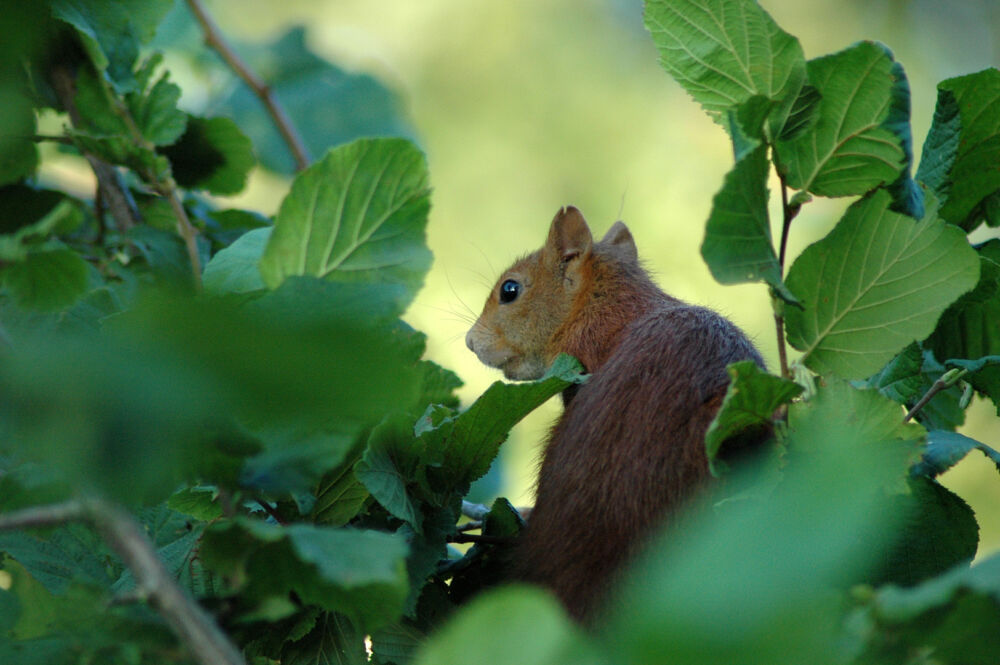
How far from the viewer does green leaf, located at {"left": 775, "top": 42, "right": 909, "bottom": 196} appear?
868mm

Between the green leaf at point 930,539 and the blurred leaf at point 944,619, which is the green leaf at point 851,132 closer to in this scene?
the green leaf at point 930,539

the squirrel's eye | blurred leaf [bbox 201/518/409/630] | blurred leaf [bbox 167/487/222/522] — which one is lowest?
blurred leaf [bbox 167/487/222/522]

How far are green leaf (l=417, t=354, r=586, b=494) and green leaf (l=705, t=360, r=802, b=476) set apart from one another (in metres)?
0.19

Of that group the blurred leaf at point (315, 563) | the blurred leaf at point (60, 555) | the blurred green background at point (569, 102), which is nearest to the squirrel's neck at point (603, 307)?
the blurred leaf at point (60, 555)

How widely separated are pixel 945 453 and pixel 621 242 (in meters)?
1.27

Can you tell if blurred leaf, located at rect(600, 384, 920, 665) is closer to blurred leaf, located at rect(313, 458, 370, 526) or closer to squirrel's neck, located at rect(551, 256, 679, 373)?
blurred leaf, located at rect(313, 458, 370, 526)

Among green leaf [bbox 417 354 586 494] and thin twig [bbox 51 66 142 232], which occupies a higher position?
thin twig [bbox 51 66 142 232]

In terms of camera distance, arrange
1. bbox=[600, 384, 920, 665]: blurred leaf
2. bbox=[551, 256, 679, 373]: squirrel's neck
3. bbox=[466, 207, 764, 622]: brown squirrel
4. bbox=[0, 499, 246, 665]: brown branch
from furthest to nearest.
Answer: bbox=[551, 256, 679, 373]: squirrel's neck, bbox=[466, 207, 764, 622]: brown squirrel, bbox=[0, 499, 246, 665]: brown branch, bbox=[600, 384, 920, 665]: blurred leaf

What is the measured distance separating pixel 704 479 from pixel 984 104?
484 millimetres

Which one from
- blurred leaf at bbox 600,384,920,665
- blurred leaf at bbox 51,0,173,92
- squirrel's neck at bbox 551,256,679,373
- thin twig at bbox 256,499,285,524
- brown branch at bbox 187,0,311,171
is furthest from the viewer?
brown branch at bbox 187,0,311,171

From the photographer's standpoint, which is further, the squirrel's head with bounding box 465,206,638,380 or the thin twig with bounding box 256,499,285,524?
the squirrel's head with bounding box 465,206,638,380

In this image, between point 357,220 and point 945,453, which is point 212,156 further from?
point 945,453

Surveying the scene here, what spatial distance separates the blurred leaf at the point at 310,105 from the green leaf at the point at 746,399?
141 cm

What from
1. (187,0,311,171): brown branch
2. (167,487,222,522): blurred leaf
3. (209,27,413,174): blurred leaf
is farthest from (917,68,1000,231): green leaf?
(209,27,413,174): blurred leaf
